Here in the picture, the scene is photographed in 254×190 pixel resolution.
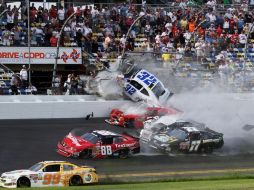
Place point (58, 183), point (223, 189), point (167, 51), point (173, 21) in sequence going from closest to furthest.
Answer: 1. point (223, 189)
2. point (58, 183)
3. point (167, 51)
4. point (173, 21)

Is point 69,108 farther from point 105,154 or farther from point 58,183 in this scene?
point 58,183

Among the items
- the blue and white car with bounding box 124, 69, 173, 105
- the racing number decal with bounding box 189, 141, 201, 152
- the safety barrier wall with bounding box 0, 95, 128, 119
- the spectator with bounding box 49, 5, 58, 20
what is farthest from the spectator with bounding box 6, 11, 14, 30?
the racing number decal with bounding box 189, 141, 201, 152

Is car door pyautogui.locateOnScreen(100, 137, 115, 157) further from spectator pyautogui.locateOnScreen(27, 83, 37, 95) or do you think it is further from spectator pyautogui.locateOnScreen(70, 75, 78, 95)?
spectator pyautogui.locateOnScreen(70, 75, 78, 95)

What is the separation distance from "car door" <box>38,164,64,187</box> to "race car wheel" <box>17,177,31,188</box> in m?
0.31

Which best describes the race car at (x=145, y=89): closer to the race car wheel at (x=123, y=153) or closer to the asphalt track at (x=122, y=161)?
the asphalt track at (x=122, y=161)

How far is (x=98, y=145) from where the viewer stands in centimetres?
2475

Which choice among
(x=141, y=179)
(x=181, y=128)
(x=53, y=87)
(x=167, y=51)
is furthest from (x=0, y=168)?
(x=167, y=51)

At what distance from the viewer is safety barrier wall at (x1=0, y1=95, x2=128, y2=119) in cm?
2991

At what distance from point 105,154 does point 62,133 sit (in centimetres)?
383

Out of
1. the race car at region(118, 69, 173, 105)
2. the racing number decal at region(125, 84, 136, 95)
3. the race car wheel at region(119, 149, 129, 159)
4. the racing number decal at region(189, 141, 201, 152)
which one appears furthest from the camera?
the racing number decal at region(125, 84, 136, 95)

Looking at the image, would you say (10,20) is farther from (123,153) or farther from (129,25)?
(123,153)

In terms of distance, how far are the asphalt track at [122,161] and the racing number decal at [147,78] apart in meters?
5.47

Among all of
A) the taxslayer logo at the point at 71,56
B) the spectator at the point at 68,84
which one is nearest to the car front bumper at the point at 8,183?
the spectator at the point at 68,84

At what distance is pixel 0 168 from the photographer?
887 inches
